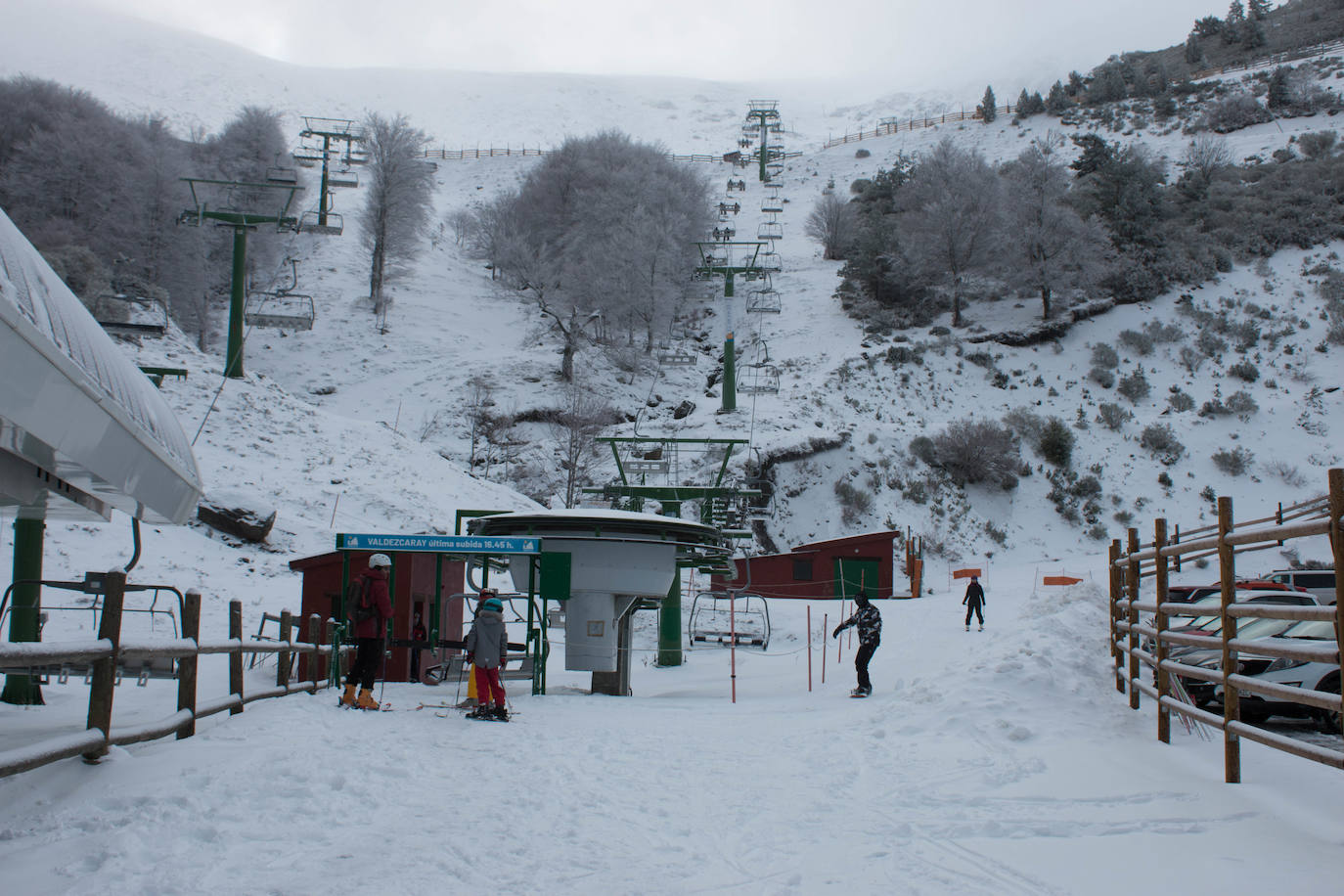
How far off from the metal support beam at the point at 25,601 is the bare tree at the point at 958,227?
49.1m

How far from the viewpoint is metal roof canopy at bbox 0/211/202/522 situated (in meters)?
4.11

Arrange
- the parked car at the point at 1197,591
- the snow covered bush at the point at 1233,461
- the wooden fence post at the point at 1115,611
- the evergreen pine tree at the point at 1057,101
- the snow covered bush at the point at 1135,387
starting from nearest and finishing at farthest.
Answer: the wooden fence post at the point at 1115,611, the parked car at the point at 1197,591, the snow covered bush at the point at 1233,461, the snow covered bush at the point at 1135,387, the evergreen pine tree at the point at 1057,101

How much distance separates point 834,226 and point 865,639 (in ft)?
196

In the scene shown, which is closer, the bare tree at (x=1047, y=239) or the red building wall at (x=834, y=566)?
the red building wall at (x=834, y=566)

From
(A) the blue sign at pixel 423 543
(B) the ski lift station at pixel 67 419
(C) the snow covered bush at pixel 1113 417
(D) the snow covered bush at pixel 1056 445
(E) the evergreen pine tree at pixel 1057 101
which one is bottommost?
(A) the blue sign at pixel 423 543

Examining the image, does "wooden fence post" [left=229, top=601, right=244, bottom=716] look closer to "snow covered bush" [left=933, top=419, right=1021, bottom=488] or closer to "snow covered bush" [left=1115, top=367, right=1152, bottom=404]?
"snow covered bush" [left=933, top=419, right=1021, bottom=488]

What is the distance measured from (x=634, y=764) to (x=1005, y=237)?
50.1 m

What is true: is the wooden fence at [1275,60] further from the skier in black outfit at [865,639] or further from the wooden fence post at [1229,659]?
the wooden fence post at [1229,659]

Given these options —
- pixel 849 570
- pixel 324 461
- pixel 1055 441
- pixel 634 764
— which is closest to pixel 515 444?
pixel 324 461

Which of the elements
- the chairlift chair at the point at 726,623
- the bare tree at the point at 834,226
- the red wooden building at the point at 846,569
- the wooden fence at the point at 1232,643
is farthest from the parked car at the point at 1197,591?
the bare tree at the point at 834,226

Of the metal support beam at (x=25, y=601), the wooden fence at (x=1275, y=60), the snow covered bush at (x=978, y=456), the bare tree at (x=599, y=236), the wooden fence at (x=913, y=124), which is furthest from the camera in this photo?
the wooden fence at (x=913, y=124)

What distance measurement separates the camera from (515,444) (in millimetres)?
41094

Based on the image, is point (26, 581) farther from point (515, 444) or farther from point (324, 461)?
point (515, 444)

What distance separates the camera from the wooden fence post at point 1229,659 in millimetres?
5777
